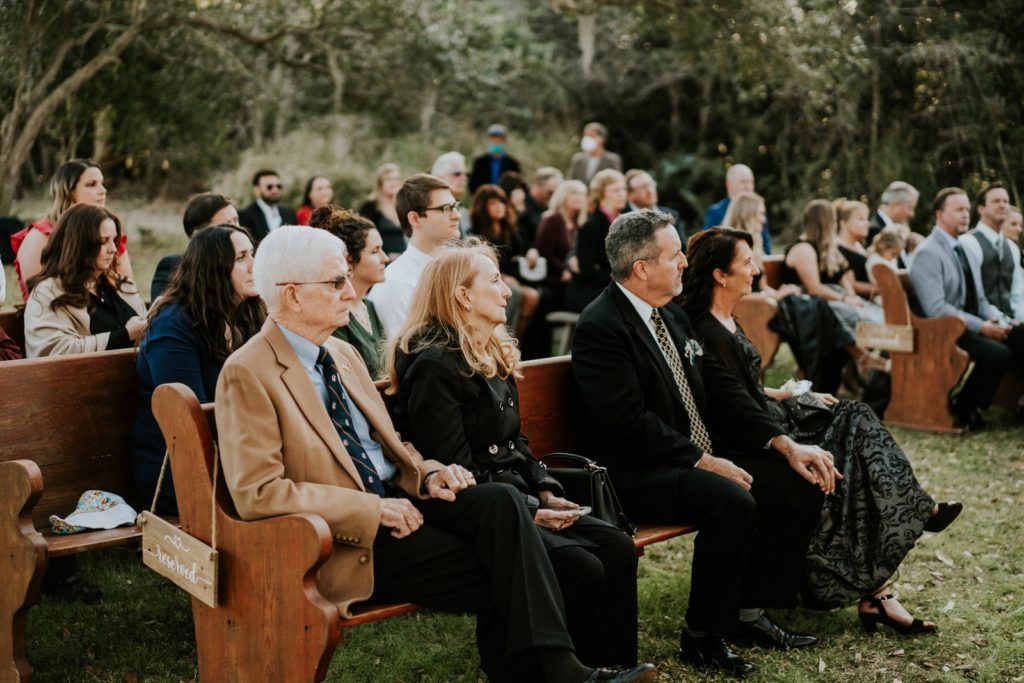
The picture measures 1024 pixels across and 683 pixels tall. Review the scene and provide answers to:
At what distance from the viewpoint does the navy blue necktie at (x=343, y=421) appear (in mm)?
3277

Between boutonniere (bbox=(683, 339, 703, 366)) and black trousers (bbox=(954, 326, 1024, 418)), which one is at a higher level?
boutonniere (bbox=(683, 339, 703, 366))

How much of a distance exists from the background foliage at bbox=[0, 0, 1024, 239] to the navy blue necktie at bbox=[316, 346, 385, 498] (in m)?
7.39

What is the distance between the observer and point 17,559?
3389 mm

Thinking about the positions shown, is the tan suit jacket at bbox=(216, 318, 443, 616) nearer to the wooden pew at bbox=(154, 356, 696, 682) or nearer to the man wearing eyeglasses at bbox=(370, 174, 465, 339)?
the wooden pew at bbox=(154, 356, 696, 682)

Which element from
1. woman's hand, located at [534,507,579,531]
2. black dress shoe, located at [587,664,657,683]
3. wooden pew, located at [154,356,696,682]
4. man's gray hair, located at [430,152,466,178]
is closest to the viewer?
wooden pew, located at [154,356,696,682]

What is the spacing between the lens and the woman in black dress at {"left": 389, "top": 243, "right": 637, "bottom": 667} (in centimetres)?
344

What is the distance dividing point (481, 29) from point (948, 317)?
1195 cm

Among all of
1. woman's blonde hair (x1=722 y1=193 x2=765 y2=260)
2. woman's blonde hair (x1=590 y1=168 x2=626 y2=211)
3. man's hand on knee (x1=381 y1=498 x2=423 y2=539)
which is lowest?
man's hand on knee (x1=381 y1=498 x2=423 y2=539)

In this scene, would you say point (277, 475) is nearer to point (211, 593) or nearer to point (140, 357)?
point (211, 593)

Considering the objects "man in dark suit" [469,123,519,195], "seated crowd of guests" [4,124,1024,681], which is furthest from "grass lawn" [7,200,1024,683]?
"man in dark suit" [469,123,519,195]

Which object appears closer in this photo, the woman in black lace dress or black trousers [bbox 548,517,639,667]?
black trousers [bbox 548,517,639,667]

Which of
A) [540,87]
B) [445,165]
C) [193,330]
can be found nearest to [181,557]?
[193,330]

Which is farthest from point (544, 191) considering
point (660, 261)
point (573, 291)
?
point (660, 261)

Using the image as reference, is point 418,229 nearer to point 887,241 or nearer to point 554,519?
point 554,519
